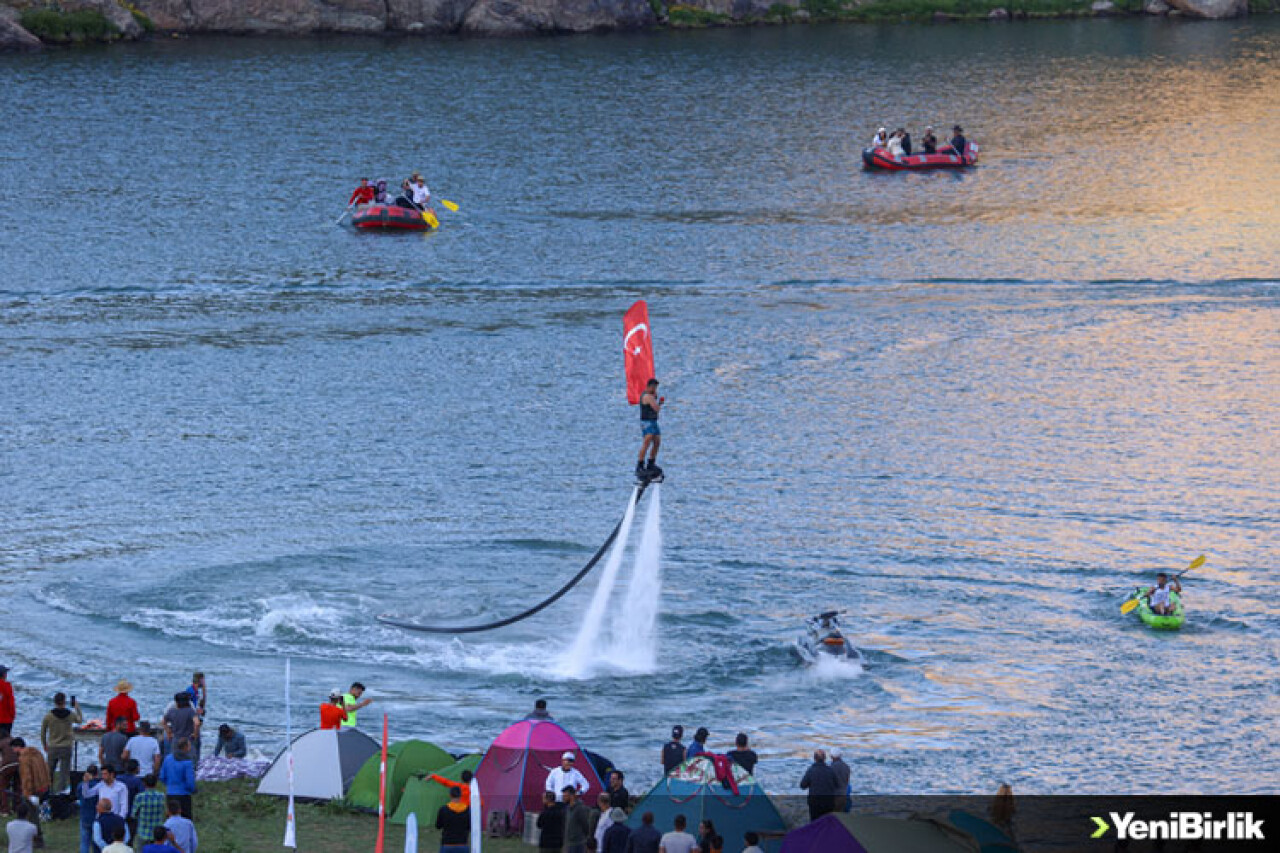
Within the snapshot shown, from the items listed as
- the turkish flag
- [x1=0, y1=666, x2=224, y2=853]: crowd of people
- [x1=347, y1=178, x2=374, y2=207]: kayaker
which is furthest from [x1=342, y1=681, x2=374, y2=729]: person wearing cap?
[x1=347, y1=178, x2=374, y2=207]: kayaker

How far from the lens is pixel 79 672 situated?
127 feet

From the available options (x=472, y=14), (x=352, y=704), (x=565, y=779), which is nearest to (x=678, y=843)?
(x=565, y=779)

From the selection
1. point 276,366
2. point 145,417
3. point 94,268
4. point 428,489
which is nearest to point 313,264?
point 94,268

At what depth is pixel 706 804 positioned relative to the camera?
1117 inches

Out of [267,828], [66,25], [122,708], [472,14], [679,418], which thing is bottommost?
[267,828]

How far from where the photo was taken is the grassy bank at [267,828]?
27859mm

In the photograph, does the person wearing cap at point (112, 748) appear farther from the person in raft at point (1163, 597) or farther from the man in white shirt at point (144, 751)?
the person in raft at point (1163, 597)

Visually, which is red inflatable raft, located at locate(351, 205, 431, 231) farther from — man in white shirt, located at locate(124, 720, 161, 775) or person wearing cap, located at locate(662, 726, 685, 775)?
person wearing cap, located at locate(662, 726, 685, 775)

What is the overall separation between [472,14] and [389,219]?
59.1 metres

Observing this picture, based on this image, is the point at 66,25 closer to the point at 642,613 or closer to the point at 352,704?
the point at 642,613

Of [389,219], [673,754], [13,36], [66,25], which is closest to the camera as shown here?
[673,754]

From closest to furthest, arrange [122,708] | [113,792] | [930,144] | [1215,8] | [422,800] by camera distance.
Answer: [113,792] < [422,800] < [122,708] < [930,144] < [1215,8]

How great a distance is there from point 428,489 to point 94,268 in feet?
98.2

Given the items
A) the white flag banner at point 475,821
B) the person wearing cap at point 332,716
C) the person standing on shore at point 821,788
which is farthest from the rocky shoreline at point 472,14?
the white flag banner at point 475,821
